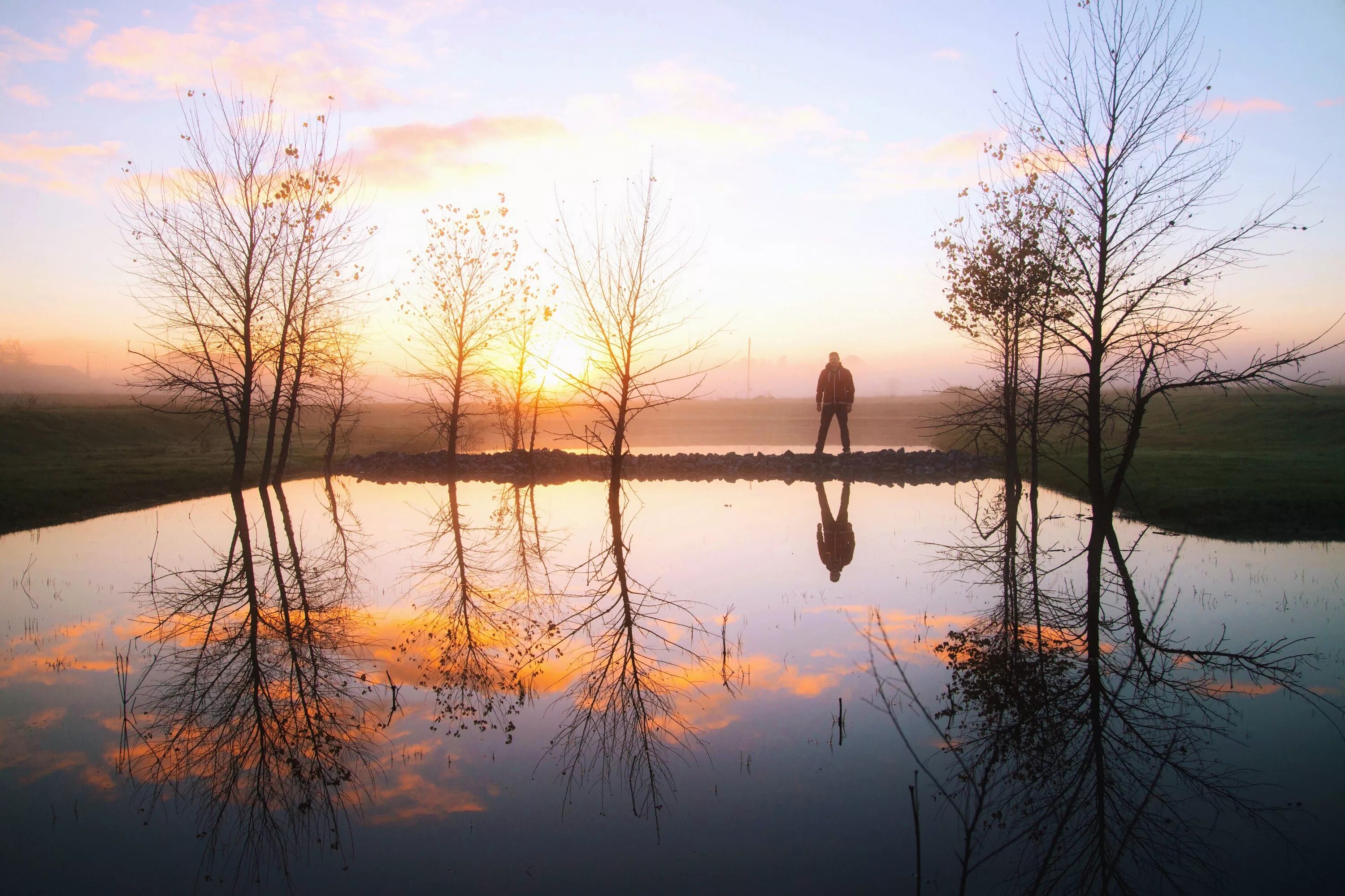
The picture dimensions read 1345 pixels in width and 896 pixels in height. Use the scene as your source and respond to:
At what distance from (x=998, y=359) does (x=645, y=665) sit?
16676 mm

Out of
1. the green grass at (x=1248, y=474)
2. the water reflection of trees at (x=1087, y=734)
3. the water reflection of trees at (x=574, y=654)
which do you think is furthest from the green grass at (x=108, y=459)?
the green grass at (x=1248, y=474)

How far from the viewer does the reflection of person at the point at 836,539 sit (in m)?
11.9

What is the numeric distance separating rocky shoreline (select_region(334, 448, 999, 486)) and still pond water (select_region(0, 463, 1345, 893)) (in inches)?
531

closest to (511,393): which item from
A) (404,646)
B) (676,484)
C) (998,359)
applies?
(676,484)

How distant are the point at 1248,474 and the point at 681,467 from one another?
51.9ft

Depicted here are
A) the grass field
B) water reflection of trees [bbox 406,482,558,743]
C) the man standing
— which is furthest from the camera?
the man standing

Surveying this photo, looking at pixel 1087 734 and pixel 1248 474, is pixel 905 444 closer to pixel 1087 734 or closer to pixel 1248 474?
pixel 1248 474

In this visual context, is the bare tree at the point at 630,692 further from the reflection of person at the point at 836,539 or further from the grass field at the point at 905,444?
the grass field at the point at 905,444

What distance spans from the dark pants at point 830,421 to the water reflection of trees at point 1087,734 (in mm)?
15802

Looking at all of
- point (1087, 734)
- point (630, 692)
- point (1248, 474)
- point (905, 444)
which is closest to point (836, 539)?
point (630, 692)

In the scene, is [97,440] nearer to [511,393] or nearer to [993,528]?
[511,393]

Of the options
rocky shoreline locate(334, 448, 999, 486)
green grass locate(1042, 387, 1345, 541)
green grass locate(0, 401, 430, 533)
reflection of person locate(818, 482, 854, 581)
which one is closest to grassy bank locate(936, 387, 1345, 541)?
green grass locate(1042, 387, 1345, 541)

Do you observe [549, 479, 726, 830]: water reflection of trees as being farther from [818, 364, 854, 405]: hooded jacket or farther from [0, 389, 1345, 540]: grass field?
[818, 364, 854, 405]: hooded jacket

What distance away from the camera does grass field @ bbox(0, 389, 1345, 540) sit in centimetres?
1521
